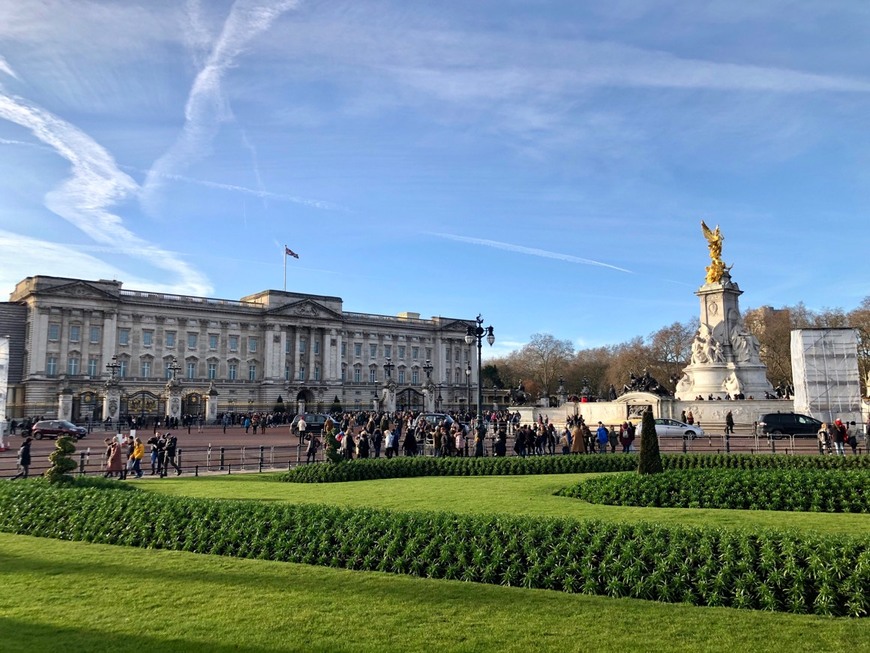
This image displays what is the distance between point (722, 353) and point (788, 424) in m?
15.0

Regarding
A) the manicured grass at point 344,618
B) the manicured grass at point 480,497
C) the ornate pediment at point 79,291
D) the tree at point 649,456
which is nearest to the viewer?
the manicured grass at point 344,618

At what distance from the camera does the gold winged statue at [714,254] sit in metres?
48.2

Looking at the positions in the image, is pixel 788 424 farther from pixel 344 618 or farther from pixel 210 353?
pixel 210 353

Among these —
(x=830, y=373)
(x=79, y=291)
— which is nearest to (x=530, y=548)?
(x=830, y=373)

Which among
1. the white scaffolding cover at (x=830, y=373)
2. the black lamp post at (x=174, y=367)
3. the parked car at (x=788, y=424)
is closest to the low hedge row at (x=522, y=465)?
the parked car at (x=788, y=424)

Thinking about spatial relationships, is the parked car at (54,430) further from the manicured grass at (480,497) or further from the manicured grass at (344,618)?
the manicured grass at (344,618)

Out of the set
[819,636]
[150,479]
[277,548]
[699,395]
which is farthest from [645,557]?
[699,395]

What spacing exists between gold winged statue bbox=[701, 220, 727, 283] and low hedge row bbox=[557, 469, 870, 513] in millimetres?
36402

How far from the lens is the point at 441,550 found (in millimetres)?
8531

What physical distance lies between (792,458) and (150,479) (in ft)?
60.2

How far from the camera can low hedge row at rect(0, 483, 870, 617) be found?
7.18m

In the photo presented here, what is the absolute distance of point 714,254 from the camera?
4966 centimetres

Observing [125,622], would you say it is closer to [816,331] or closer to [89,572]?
[89,572]

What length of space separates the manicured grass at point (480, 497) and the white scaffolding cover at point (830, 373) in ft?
69.6
